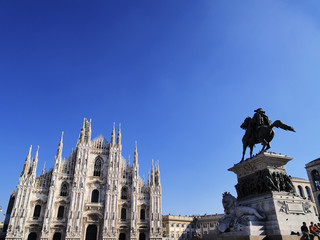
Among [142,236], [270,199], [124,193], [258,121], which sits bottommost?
[142,236]

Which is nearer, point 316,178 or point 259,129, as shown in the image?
point 259,129

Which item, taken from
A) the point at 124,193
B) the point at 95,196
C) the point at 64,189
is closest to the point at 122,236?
the point at 124,193

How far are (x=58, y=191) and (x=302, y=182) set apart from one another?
38.6 metres

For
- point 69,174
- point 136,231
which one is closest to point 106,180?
point 69,174

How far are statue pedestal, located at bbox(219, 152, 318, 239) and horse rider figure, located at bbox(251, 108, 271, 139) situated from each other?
4.21ft

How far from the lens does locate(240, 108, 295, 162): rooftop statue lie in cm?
944

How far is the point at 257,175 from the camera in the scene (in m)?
8.97

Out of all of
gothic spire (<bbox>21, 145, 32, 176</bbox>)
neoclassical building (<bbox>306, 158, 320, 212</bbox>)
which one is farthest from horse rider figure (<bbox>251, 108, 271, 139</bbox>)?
gothic spire (<bbox>21, 145, 32, 176</bbox>)

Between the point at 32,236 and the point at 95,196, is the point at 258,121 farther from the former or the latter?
the point at 32,236

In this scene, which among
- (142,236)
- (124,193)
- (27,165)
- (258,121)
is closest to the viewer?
(258,121)

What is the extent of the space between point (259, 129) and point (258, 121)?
0.35 metres

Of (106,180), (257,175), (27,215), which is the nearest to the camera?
(257,175)

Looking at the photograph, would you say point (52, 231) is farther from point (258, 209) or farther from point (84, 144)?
point (258, 209)

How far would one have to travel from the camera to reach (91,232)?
1302 inches
